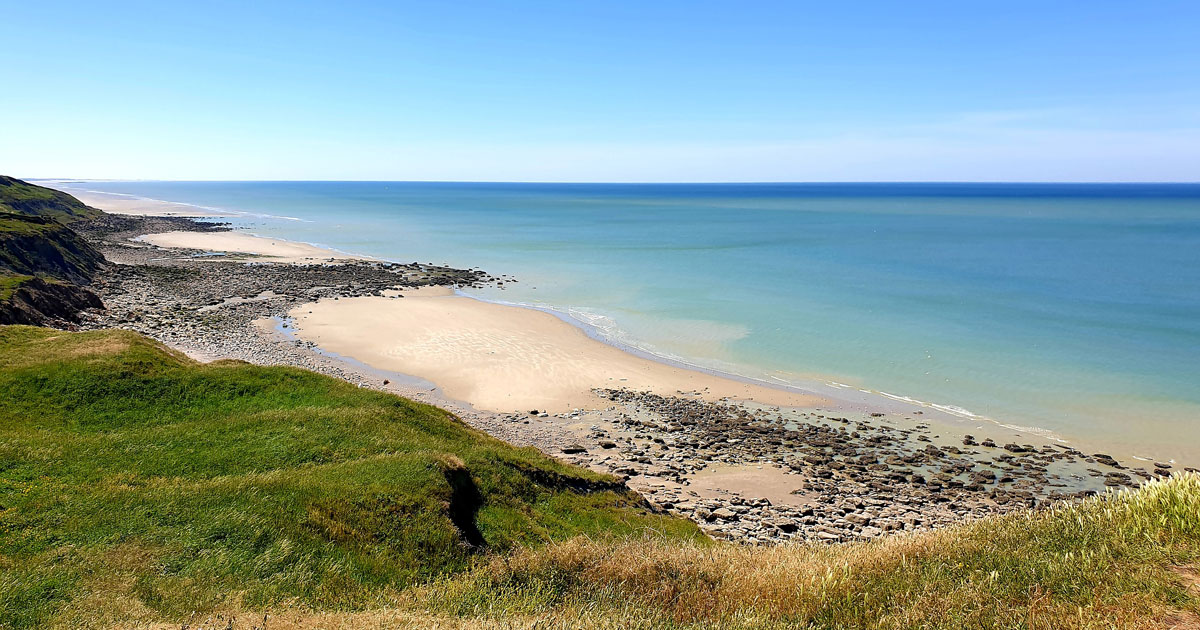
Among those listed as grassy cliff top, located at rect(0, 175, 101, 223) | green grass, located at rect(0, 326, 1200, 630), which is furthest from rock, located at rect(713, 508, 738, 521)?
grassy cliff top, located at rect(0, 175, 101, 223)

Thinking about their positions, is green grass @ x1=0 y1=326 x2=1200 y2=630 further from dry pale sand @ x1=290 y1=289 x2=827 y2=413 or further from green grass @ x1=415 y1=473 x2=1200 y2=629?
dry pale sand @ x1=290 y1=289 x2=827 y2=413

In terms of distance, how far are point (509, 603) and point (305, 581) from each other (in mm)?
3551

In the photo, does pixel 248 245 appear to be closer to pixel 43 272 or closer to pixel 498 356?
pixel 43 272

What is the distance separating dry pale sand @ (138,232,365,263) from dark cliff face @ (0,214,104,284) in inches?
777

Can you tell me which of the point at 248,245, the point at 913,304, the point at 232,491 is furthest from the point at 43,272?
the point at 913,304

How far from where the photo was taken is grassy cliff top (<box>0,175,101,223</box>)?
102625 mm

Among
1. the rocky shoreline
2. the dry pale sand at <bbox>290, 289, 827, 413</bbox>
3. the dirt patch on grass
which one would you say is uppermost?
the dirt patch on grass

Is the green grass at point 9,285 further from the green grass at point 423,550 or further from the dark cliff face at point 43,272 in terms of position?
the green grass at point 423,550

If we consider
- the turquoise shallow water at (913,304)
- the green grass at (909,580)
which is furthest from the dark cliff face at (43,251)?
the green grass at (909,580)

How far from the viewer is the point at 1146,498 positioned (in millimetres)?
10781

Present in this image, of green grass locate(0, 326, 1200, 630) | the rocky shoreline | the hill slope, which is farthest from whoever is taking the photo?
the hill slope

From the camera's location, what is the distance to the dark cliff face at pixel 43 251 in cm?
4925

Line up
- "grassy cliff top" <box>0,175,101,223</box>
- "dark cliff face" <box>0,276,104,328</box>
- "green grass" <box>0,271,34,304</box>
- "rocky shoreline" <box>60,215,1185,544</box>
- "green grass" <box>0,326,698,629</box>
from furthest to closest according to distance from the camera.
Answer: "grassy cliff top" <box>0,175,101,223</box>, "green grass" <box>0,271,34,304</box>, "dark cliff face" <box>0,276,104,328</box>, "rocky shoreline" <box>60,215,1185,544</box>, "green grass" <box>0,326,698,629</box>

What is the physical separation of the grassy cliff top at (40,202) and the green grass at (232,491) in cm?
10503
